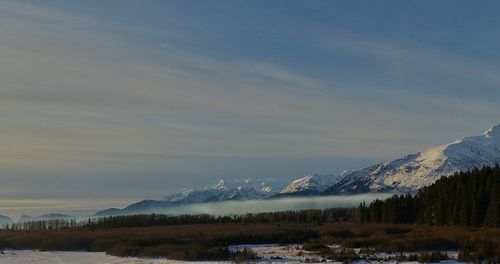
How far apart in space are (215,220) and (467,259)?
145884 mm

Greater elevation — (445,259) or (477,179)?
(477,179)

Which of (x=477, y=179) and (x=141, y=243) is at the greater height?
(x=477, y=179)

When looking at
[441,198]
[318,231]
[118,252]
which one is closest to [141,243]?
[118,252]

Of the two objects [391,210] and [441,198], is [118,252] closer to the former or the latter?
[441,198]

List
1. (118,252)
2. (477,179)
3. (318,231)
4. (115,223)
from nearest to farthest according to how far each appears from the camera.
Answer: (118,252) < (318,231) < (477,179) < (115,223)

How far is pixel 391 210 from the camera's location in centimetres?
14588

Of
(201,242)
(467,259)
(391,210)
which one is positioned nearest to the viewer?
(467,259)

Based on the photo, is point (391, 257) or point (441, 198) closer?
point (391, 257)

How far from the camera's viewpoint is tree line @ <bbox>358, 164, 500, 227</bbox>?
110m

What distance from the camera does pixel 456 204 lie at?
11812 centimetres

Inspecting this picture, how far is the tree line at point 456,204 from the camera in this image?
110m

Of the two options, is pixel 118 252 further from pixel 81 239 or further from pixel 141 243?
pixel 81 239

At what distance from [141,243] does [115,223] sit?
348 ft

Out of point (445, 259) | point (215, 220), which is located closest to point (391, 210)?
point (215, 220)
